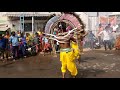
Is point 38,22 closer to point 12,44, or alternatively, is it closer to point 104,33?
point 104,33

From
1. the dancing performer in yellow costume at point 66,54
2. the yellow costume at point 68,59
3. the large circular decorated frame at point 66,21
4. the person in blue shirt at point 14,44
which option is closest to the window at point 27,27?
the person in blue shirt at point 14,44

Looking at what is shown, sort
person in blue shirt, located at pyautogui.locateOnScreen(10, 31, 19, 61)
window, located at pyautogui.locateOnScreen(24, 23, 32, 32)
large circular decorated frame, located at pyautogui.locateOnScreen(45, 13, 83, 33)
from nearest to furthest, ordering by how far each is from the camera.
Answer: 1. large circular decorated frame, located at pyautogui.locateOnScreen(45, 13, 83, 33)
2. person in blue shirt, located at pyautogui.locateOnScreen(10, 31, 19, 61)
3. window, located at pyautogui.locateOnScreen(24, 23, 32, 32)

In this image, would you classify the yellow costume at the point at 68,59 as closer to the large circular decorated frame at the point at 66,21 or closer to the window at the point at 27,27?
the large circular decorated frame at the point at 66,21

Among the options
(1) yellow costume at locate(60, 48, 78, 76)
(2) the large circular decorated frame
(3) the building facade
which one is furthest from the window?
(1) yellow costume at locate(60, 48, 78, 76)

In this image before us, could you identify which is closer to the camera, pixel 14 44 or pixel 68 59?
pixel 68 59

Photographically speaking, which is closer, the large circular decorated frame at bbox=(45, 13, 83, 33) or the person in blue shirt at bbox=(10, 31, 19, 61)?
the large circular decorated frame at bbox=(45, 13, 83, 33)

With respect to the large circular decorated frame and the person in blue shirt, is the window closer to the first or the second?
the person in blue shirt

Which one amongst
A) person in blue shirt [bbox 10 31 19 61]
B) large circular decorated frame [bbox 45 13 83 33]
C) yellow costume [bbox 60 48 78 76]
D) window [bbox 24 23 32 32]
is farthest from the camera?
window [bbox 24 23 32 32]

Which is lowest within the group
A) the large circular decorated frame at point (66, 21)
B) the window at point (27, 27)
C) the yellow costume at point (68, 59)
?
the yellow costume at point (68, 59)

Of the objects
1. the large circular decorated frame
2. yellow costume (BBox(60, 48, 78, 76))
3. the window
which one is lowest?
yellow costume (BBox(60, 48, 78, 76))

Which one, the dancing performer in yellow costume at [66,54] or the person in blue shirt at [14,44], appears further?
the person in blue shirt at [14,44]

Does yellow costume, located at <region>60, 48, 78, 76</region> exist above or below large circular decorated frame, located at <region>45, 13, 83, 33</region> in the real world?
below

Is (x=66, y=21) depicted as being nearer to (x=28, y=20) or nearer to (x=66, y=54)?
(x=66, y=54)

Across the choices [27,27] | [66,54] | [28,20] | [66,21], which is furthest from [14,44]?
[28,20]
